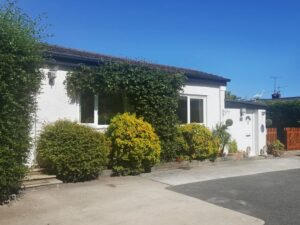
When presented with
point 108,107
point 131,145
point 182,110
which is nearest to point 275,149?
point 182,110

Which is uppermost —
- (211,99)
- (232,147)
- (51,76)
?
(51,76)

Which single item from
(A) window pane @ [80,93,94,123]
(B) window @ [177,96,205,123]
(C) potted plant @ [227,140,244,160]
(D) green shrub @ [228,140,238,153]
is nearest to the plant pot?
(C) potted plant @ [227,140,244,160]

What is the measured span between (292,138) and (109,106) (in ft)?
35.7

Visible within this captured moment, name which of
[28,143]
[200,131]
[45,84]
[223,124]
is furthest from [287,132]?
[28,143]

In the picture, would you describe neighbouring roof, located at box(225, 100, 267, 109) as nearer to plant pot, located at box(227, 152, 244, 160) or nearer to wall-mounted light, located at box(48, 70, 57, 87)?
plant pot, located at box(227, 152, 244, 160)

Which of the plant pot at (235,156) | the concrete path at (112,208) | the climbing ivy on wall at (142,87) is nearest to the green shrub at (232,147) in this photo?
the plant pot at (235,156)

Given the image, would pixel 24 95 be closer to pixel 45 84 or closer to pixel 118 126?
pixel 45 84

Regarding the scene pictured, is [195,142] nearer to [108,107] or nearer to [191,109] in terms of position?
[191,109]

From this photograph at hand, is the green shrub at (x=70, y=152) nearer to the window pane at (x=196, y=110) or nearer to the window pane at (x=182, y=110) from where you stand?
the window pane at (x=182, y=110)

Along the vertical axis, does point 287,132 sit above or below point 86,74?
below

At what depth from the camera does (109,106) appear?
11.5 metres

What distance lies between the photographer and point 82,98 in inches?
424

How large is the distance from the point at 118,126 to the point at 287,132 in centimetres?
1099

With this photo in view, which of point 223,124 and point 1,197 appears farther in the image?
point 223,124
